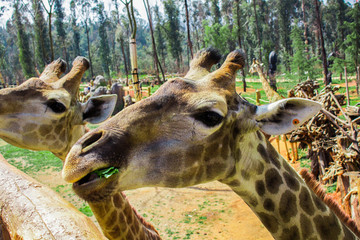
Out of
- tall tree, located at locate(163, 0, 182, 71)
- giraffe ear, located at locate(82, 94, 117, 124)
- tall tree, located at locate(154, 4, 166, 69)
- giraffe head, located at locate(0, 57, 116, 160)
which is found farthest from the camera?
tall tree, located at locate(154, 4, 166, 69)

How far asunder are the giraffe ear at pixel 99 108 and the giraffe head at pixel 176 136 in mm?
1427

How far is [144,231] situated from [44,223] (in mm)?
1672

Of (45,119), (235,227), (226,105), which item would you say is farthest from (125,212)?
(235,227)

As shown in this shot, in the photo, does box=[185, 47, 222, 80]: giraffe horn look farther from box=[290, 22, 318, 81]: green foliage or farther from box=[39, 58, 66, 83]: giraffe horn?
box=[290, 22, 318, 81]: green foliage

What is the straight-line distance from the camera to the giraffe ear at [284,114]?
6.40 feet

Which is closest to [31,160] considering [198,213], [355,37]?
[198,213]

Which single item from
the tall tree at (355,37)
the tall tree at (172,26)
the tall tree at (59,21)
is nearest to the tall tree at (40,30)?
the tall tree at (59,21)

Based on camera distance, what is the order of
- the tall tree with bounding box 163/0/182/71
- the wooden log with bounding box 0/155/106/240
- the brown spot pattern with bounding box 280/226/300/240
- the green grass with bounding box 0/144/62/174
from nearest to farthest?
the wooden log with bounding box 0/155/106/240 < the brown spot pattern with bounding box 280/226/300/240 < the green grass with bounding box 0/144/62/174 < the tall tree with bounding box 163/0/182/71

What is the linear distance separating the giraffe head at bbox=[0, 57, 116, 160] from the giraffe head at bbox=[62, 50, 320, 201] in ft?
5.03

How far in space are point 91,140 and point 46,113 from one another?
179 cm

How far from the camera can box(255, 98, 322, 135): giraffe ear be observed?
6.40ft

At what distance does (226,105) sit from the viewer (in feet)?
6.40

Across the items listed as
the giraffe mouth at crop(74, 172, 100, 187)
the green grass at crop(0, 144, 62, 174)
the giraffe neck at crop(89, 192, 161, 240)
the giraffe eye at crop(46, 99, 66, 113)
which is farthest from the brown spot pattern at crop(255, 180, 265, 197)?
the green grass at crop(0, 144, 62, 174)

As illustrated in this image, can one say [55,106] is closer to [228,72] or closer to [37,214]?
[37,214]
